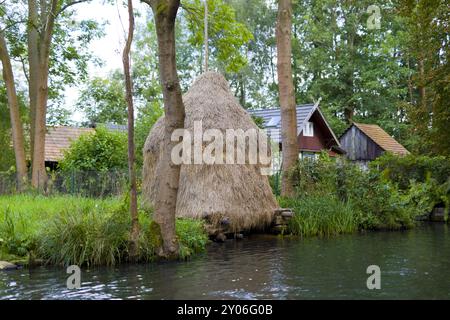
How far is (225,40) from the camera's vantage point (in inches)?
640

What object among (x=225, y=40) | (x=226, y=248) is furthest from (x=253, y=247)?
(x=225, y=40)

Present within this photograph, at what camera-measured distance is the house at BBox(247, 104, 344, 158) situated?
112 ft

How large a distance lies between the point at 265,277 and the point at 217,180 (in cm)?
490

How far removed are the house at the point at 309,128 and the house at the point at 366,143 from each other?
47.2 inches

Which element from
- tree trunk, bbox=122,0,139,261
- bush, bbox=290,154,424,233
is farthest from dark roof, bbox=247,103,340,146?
tree trunk, bbox=122,0,139,261

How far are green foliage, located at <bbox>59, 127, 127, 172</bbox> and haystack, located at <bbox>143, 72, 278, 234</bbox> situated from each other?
6.90 metres

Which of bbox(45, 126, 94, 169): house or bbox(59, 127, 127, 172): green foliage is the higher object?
bbox(45, 126, 94, 169): house

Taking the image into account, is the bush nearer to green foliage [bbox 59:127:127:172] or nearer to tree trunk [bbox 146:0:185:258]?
tree trunk [bbox 146:0:185:258]

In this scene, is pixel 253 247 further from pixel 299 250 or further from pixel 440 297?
pixel 440 297

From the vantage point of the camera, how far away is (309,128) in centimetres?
3609

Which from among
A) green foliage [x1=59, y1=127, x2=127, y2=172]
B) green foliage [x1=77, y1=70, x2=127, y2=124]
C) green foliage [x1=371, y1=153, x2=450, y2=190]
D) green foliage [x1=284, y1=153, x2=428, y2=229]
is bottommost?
green foliage [x1=284, y1=153, x2=428, y2=229]

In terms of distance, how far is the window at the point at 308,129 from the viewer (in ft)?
117

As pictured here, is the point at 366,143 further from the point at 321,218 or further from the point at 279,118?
the point at 321,218
